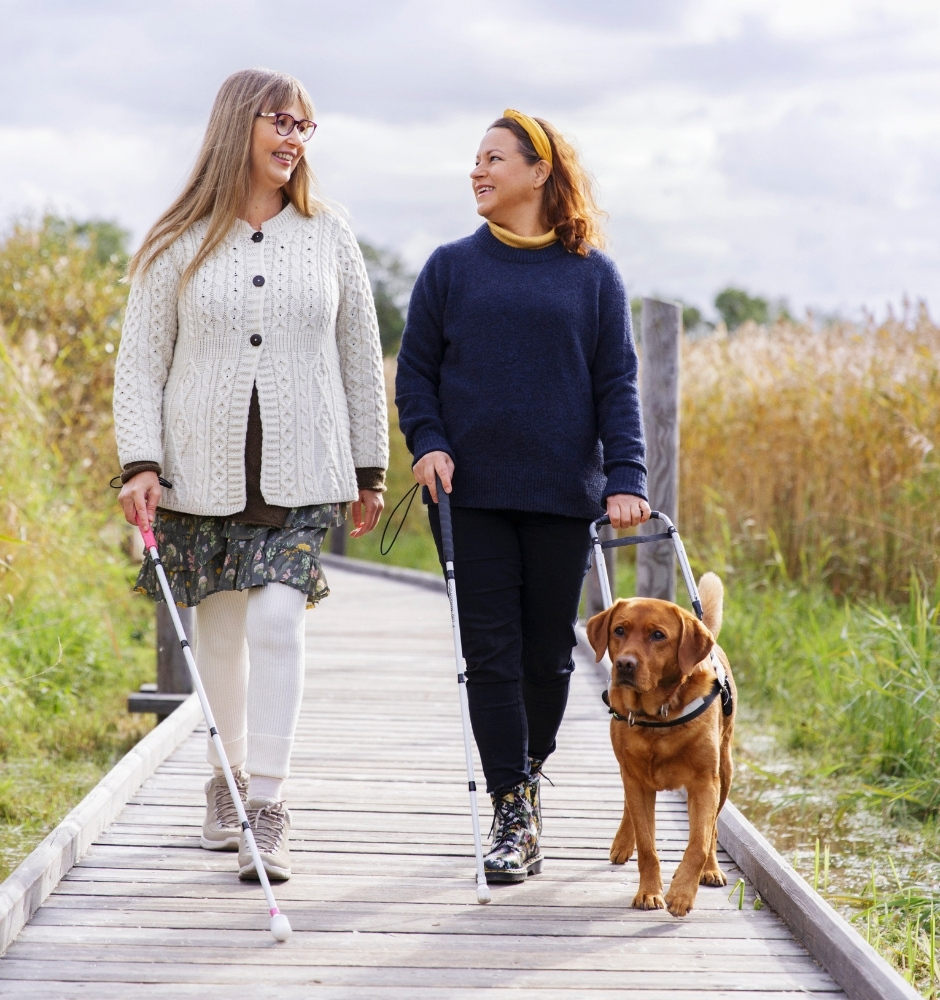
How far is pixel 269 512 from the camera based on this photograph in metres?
3.22

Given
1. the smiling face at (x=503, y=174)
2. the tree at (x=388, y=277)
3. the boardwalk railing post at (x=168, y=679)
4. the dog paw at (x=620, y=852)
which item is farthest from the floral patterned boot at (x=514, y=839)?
the tree at (x=388, y=277)

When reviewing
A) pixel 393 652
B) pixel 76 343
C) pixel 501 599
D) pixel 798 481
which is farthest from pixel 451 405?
pixel 76 343

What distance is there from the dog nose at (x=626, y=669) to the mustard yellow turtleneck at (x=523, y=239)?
3.69ft

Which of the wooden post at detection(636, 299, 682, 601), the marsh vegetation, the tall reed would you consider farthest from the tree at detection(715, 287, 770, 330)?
the wooden post at detection(636, 299, 682, 601)

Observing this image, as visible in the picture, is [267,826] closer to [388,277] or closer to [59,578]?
[59,578]

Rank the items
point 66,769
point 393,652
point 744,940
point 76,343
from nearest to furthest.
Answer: point 744,940
point 66,769
point 393,652
point 76,343

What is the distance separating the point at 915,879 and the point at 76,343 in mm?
7898

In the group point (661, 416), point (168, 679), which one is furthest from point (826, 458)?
point (168, 679)

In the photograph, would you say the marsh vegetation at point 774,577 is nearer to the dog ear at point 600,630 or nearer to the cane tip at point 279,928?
the dog ear at point 600,630

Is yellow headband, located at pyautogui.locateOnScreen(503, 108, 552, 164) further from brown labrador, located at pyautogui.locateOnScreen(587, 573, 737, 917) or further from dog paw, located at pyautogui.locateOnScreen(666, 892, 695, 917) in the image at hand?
dog paw, located at pyautogui.locateOnScreen(666, 892, 695, 917)

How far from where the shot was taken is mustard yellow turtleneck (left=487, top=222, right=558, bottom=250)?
3303 millimetres

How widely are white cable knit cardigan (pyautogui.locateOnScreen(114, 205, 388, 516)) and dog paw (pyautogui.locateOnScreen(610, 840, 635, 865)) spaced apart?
1159 millimetres

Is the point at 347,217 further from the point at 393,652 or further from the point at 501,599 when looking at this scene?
the point at 393,652

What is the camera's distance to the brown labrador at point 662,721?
9.47 ft
